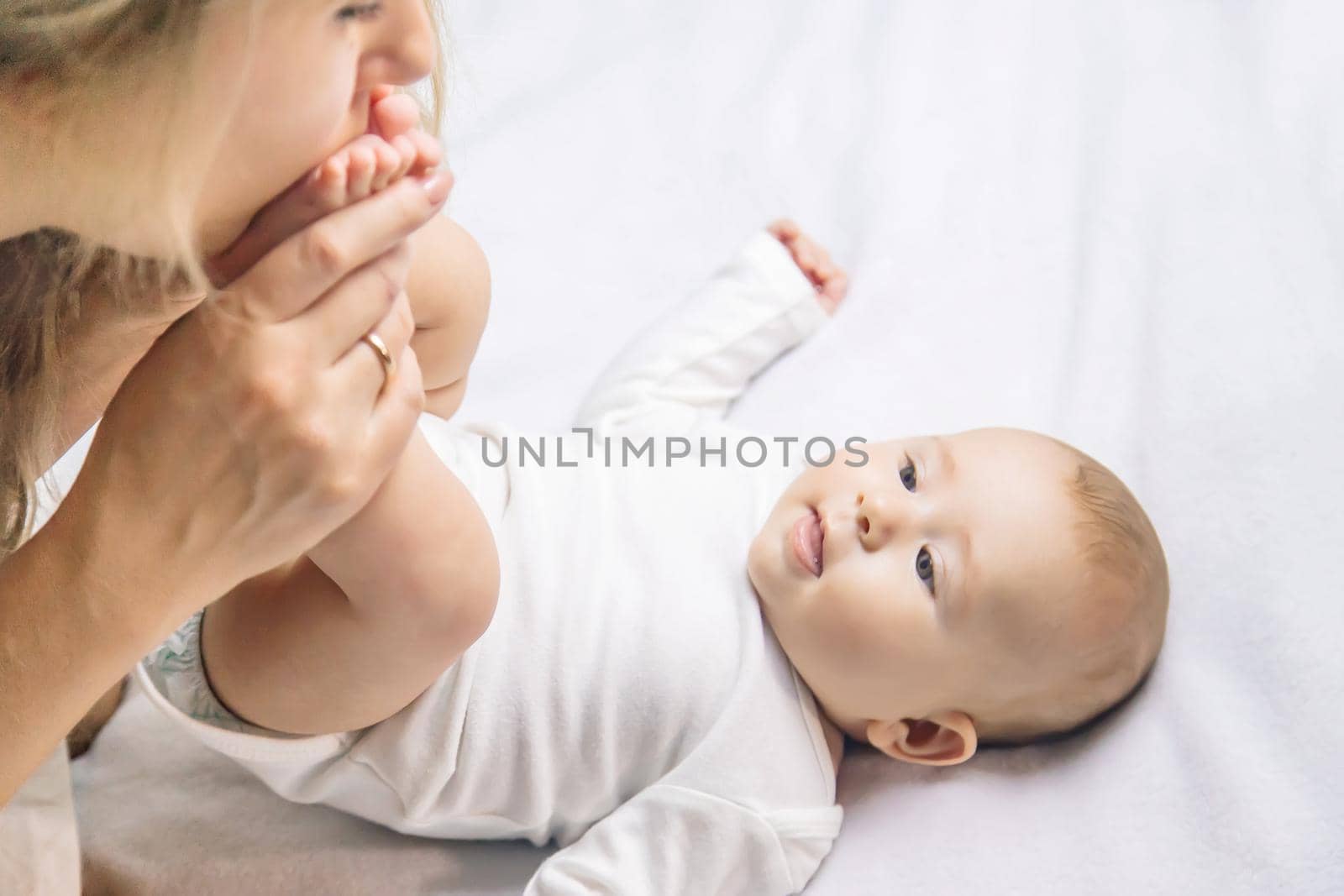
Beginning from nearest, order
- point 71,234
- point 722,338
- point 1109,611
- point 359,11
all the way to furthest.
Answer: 1. point 359,11
2. point 71,234
3. point 1109,611
4. point 722,338

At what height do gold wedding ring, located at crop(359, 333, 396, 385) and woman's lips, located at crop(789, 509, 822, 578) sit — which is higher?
gold wedding ring, located at crop(359, 333, 396, 385)

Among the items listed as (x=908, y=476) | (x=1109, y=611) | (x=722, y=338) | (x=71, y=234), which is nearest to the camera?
(x=71, y=234)

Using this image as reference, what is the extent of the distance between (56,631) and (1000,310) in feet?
3.05

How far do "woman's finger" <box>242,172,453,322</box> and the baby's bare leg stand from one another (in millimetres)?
150

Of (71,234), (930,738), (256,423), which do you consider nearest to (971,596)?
Answer: (930,738)

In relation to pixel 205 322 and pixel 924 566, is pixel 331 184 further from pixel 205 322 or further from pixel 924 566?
pixel 924 566

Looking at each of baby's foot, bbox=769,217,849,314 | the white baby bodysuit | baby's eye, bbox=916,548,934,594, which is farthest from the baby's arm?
baby's eye, bbox=916,548,934,594

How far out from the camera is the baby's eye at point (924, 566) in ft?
3.11

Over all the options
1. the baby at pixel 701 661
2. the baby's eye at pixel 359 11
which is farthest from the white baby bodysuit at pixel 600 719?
the baby's eye at pixel 359 11

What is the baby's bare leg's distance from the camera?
760 millimetres

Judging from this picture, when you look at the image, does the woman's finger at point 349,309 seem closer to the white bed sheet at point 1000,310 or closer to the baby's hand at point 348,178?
the baby's hand at point 348,178

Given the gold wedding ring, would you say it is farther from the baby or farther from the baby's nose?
the baby's nose

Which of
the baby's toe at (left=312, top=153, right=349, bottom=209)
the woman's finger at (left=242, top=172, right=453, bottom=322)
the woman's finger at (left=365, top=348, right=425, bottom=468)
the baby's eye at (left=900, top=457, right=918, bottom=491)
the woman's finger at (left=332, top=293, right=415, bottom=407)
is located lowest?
the baby's eye at (left=900, top=457, right=918, bottom=491)

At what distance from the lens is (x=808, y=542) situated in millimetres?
973
